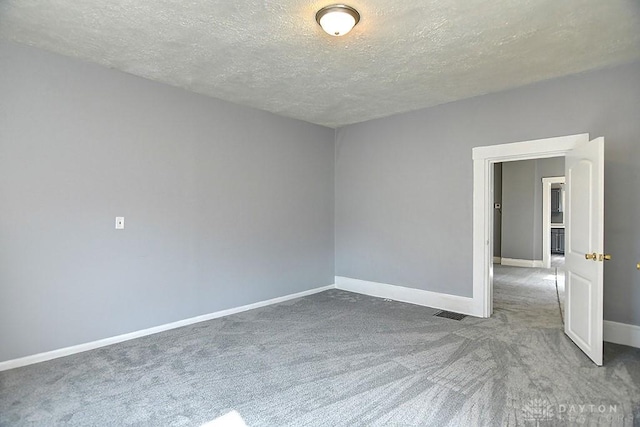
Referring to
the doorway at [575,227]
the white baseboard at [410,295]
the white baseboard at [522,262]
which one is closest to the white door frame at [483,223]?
the doorway at [575,227]

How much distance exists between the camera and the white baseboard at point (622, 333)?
3236 mm

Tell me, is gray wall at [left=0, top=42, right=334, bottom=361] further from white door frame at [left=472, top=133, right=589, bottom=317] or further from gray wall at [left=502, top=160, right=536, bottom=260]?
gray wall at [left=502, top=160, right=536, bottom=260]

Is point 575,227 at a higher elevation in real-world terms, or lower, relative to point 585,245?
higher

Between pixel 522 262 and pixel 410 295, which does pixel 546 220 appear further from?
pixel 410 295

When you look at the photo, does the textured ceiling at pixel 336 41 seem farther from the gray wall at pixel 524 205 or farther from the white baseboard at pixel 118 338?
the gray wall at pixel 524 205

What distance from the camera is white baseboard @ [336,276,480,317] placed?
430 cm

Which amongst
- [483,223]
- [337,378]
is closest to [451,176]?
[483,223]

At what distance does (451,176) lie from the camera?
442 cm

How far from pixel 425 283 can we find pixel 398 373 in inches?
83.5

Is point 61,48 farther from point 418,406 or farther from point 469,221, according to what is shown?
point 469,221

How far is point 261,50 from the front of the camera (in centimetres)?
292

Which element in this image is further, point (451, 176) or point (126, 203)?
point (451, 176)

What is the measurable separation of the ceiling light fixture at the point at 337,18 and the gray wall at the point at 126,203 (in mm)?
2156

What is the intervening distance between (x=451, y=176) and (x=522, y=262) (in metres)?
5.11
